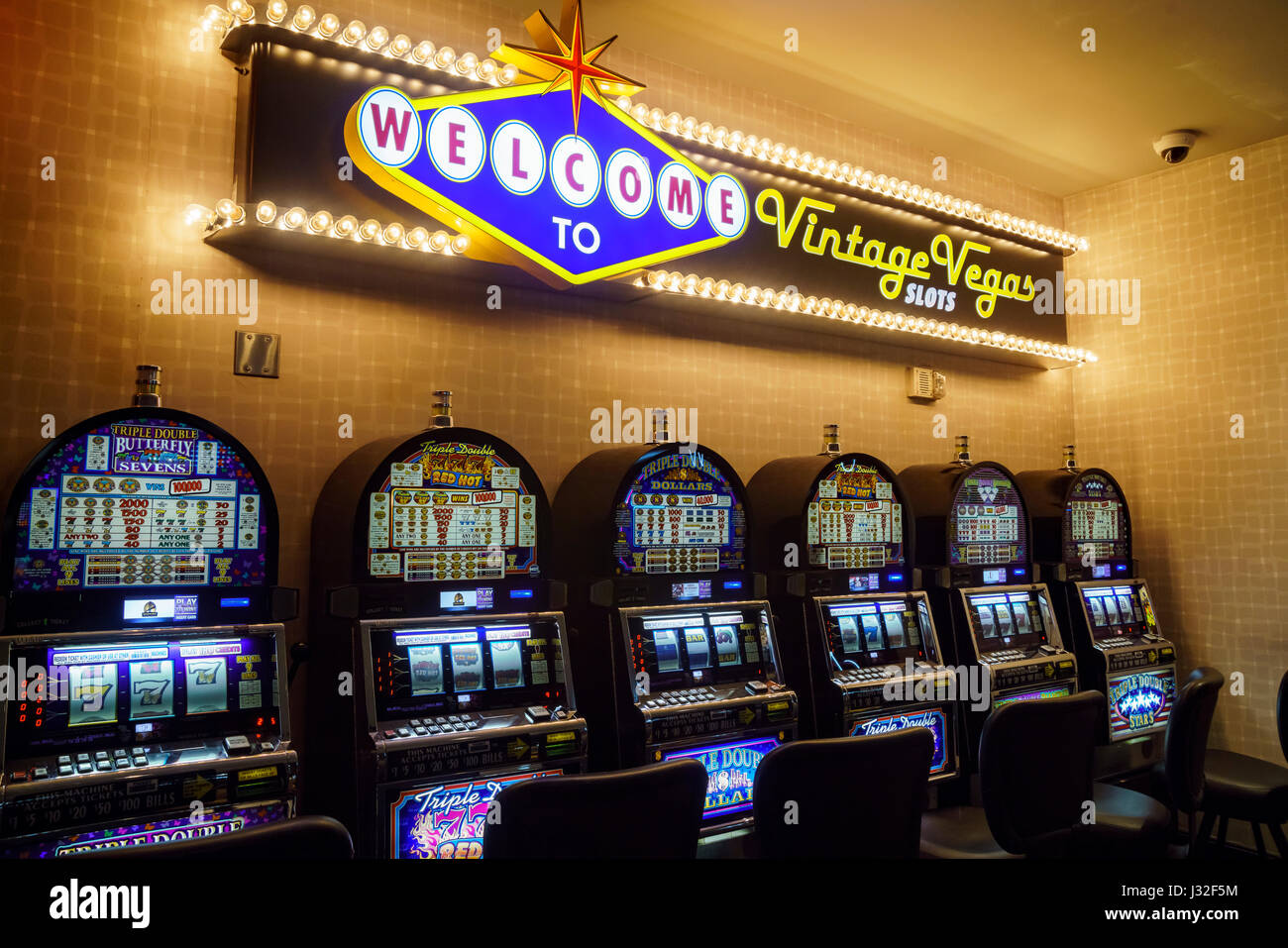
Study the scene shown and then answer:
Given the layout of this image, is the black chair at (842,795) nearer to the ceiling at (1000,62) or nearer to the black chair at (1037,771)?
the black chair at (1037,771)

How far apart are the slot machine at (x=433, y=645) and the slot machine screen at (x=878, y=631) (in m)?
1.29

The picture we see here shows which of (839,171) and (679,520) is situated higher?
(839,171)

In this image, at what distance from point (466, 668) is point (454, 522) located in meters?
0.49

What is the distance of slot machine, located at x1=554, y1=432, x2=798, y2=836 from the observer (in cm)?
312

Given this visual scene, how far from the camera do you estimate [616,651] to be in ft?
10.4

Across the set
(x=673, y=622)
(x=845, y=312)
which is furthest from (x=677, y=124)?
(x=673, y=622)

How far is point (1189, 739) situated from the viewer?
3.25m

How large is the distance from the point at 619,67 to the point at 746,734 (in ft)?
9.91

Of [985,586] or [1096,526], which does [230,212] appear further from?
[1096,526]

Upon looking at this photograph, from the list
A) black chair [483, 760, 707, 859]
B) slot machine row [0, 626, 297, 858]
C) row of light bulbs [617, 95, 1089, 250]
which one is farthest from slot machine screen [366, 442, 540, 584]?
row of light bulbs [617, 95, 1089, 250]

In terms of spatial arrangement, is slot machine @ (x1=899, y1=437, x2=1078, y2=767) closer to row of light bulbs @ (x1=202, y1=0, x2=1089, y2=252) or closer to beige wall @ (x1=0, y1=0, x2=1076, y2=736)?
beige wall @ (x1=0, y1=0, x2=1076, y2=736)

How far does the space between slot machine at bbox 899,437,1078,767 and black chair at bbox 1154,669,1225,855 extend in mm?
840
